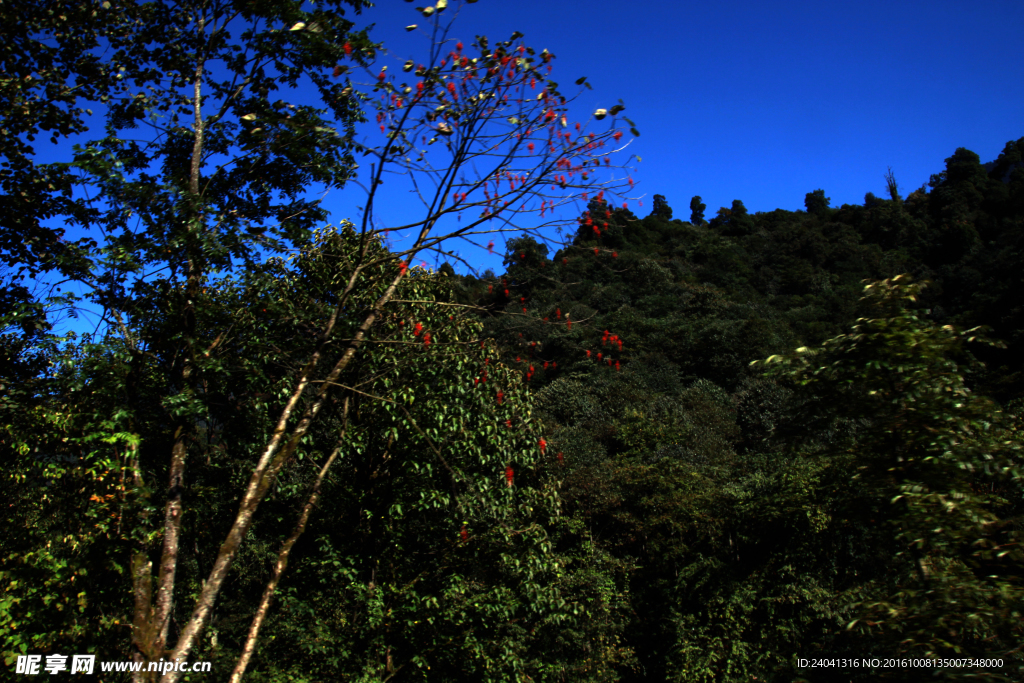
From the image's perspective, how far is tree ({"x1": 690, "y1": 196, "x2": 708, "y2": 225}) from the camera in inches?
2738

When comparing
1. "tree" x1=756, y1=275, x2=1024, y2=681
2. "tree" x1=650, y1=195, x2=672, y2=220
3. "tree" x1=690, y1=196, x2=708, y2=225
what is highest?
"tree" x1=690, y1=196, x2=708, y2=225

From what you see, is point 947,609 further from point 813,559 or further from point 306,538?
point 813,559

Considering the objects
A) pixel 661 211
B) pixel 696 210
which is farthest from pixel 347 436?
pixel 696 210

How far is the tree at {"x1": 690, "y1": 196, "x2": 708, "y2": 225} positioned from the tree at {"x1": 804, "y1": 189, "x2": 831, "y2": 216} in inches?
459

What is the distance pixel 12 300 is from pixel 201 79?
10.2 feet

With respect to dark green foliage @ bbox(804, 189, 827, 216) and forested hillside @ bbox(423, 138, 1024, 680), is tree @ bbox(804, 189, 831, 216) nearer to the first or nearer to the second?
dark green foliage @ bbox(804, 189, 827, 216)

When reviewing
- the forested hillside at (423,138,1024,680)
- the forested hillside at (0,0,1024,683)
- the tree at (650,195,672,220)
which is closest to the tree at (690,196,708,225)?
the tree at (650,195,672,220)

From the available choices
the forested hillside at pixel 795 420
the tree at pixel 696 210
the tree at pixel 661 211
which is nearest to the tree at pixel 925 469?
the forested hillside at pixel 795 420

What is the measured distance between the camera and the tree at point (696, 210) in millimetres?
69537

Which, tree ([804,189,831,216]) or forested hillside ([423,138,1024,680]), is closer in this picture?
forested hillside ([423,138,1024,680])

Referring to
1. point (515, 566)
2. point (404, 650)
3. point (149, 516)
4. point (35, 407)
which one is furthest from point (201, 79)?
point (404, 650)

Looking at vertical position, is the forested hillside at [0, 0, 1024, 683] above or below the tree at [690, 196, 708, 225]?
below

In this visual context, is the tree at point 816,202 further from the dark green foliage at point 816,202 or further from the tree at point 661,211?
the tree at point 661,211

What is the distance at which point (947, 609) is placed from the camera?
3.15 metres
